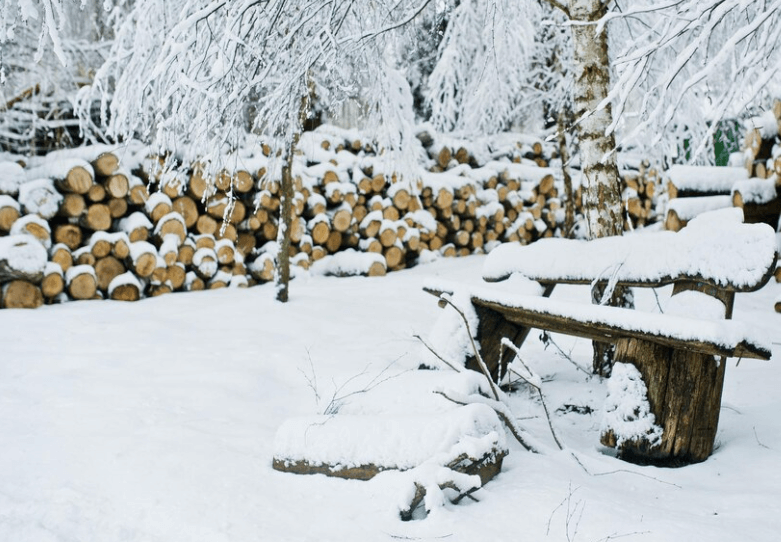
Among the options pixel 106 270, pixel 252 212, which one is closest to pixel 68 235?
pixel 106 270

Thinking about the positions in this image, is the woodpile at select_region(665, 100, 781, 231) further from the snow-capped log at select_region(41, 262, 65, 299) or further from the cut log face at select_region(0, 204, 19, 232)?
the cut log face at select_region(0, 204, 19, 232)

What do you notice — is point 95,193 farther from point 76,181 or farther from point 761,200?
point 761,200

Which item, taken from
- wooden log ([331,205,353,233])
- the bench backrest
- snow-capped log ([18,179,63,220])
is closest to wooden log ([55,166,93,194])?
snow-capped log ([18,179,63,220])

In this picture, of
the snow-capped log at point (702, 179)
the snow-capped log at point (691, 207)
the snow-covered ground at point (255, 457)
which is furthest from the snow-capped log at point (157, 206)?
the snow-capped log at point (702, 179)

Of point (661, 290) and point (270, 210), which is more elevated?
point (270, 210)

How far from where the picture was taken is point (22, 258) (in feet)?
15.5

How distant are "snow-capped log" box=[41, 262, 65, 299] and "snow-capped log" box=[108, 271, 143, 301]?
422 mm

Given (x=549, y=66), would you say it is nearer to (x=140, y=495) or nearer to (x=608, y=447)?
(x=608, y=447)

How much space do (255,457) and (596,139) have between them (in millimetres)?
2785

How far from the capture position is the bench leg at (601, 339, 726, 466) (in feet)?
8.07

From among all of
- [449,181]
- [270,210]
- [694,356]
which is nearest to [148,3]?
[694,356]

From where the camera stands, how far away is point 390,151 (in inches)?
236

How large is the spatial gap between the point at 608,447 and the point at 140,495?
203 centimetres

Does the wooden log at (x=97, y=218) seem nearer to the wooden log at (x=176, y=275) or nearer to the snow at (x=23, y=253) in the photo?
the snow at (x=23, y=253)
